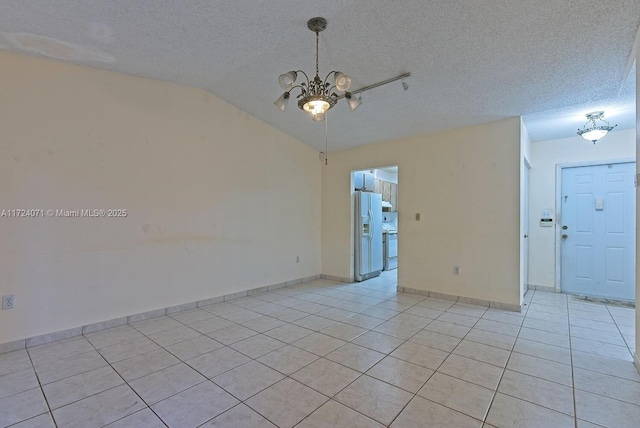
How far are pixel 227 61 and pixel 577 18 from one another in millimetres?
3038

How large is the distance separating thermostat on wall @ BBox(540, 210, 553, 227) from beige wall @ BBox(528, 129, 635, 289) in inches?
1.8

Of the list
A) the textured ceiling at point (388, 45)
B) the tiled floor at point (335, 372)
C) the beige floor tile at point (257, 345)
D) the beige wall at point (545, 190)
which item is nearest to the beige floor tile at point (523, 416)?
the tiled floor at point (335, 372)

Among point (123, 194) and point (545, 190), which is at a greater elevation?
point (545, 190)

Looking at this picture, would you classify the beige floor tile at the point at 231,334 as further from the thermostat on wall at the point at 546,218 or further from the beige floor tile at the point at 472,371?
the thermostat on wall at the point at 546,218

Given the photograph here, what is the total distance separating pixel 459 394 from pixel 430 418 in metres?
0.37

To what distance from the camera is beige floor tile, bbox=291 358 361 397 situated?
2.13 m

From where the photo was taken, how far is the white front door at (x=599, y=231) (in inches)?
169

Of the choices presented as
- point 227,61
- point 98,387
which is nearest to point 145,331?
point 98,387

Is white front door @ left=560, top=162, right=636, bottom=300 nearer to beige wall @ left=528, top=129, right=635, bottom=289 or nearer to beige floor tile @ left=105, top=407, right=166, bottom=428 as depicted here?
beige wall @ left=528, top=129, right=635, bottom=289

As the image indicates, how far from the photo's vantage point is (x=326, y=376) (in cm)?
228

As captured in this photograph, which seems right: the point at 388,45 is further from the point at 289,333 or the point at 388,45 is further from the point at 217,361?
the point at 217,361

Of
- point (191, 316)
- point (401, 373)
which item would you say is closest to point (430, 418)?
point (401, 373)

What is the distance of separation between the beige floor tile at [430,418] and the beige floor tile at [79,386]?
1.99 meters

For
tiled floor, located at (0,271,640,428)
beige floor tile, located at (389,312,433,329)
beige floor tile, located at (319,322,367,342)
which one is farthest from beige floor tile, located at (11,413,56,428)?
beige floor tile, located at (389,312,433,329)
